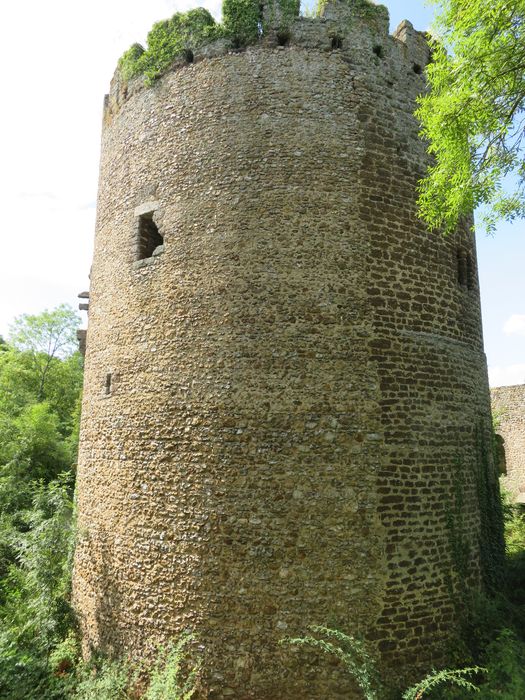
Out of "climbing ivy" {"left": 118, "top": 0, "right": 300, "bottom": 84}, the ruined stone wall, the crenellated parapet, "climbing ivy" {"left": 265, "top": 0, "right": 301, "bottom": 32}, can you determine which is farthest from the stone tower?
the ruined stone wall

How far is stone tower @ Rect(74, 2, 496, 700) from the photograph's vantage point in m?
5.63

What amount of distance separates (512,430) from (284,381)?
15162 millimetres

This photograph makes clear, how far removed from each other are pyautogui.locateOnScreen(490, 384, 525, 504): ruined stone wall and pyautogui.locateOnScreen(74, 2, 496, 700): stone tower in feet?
38.3

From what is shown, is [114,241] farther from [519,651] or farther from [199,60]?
[519,651]

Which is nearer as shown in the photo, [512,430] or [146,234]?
[146,234]

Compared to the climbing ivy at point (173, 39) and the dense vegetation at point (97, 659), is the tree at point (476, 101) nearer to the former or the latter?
the climbing ivy at point (173, 39)

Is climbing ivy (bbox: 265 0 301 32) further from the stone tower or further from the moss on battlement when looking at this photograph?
the stone tower

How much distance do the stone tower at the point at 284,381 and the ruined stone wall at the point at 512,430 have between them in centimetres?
1168

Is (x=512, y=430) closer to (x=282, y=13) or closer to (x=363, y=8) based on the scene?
(x=363, y=8)

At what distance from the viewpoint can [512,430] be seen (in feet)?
58.7

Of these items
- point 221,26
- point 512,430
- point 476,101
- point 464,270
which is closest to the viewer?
point 476,101

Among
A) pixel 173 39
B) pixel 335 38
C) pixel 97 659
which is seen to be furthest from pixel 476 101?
pixel 97 659

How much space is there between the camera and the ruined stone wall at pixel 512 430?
1753 cm

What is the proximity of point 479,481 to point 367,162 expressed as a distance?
4913 mm
